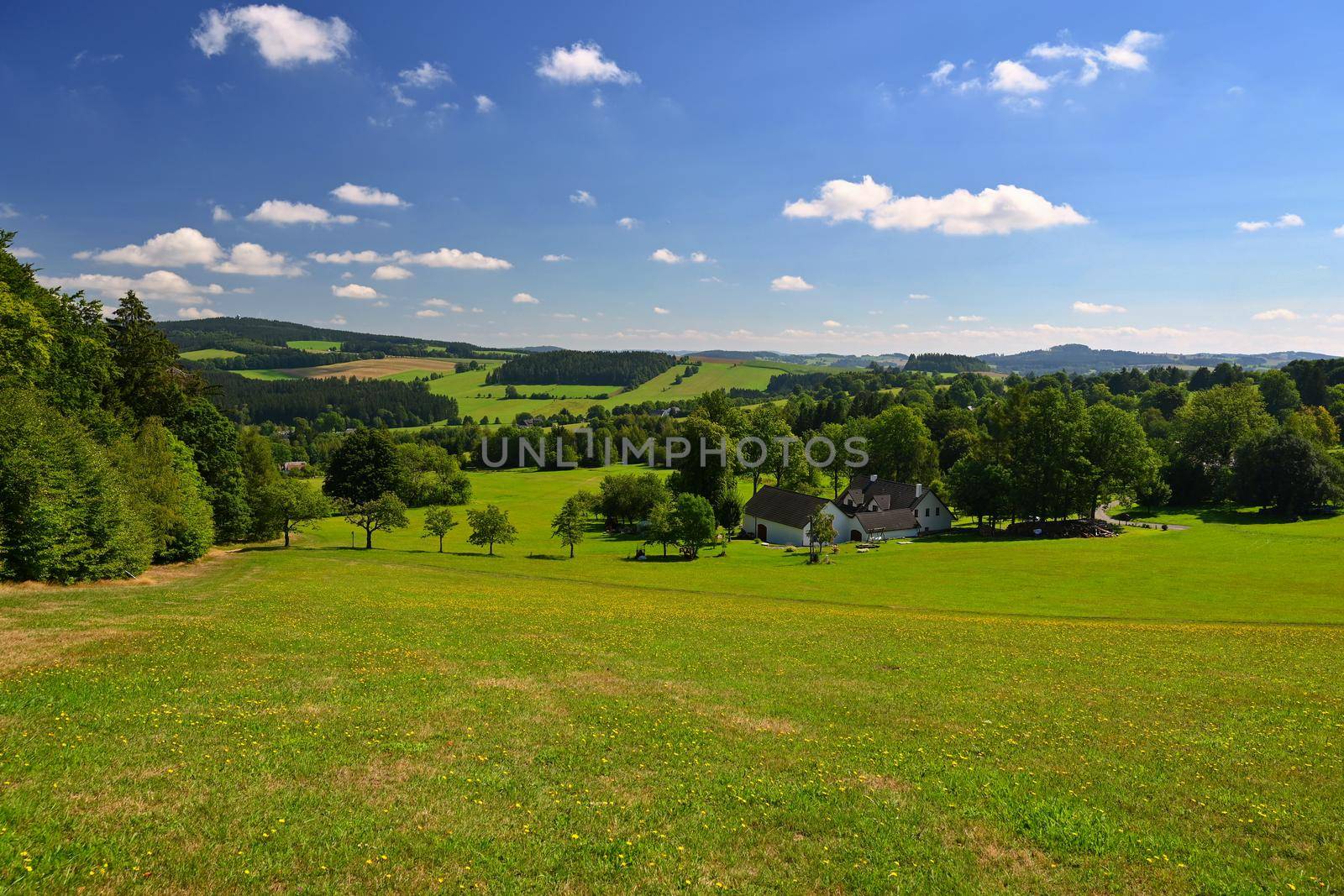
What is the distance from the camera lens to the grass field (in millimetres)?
9281

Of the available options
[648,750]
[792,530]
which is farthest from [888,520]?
[648,750]

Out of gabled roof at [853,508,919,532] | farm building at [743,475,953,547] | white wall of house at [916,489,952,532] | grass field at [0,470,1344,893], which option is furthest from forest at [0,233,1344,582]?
grass field at [0,470,1344,893]

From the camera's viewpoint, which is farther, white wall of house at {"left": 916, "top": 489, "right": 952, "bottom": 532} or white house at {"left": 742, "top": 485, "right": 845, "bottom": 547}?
white wall of house at {"left": 916, "top": 489, "right": 952, "bottom": 532}

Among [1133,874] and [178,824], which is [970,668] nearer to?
[1133,874]

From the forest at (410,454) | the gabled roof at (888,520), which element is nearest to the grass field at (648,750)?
the forest at (410,454)

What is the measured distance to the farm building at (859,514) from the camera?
77375mm

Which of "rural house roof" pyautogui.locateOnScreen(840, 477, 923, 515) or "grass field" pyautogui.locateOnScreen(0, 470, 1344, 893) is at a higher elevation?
"grass field" pyautogui.locateOnScreen(0, 470, 1344, 893)

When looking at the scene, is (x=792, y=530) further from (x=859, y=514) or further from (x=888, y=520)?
(x=888, y=520)

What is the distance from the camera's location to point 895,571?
165 ft

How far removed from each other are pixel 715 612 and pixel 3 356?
4026cm

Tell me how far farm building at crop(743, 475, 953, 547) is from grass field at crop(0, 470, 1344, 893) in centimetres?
4675

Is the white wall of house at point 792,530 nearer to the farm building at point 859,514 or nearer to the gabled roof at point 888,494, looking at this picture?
the farm building at point 859,514

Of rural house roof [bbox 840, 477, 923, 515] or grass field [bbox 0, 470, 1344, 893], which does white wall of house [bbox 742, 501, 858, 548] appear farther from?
grass field [bbox 0, 470, 1344, 893]

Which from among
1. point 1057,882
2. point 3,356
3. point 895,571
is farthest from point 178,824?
point 895,571
